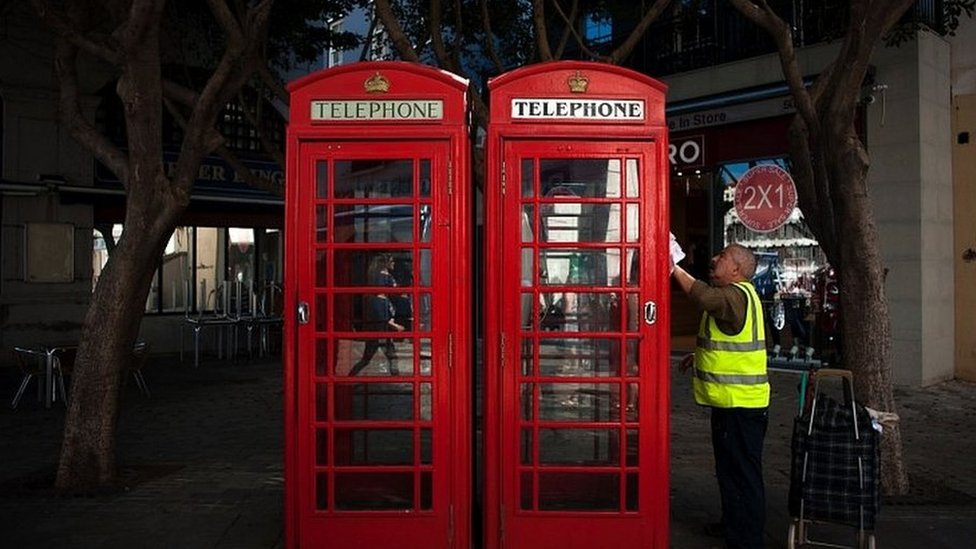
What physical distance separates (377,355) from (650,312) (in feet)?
4.95

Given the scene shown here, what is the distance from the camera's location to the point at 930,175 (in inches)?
456

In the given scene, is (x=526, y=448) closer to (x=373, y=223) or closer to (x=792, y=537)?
(x=373, y=223)

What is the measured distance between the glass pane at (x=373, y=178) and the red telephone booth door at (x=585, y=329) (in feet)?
1.83

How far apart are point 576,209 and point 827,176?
292 centimetres

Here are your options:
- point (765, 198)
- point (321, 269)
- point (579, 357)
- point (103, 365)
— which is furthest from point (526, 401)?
point (765, 198)

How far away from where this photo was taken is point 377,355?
4758 mm

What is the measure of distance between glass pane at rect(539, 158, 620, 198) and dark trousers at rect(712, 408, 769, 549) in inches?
57.1

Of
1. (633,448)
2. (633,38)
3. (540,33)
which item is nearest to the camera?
(633,448)

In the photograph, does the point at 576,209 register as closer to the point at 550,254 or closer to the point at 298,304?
the point at 550,254

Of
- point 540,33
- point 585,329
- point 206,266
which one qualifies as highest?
point 540,33

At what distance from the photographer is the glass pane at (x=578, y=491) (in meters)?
4.82

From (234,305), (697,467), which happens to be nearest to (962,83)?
(697,467)

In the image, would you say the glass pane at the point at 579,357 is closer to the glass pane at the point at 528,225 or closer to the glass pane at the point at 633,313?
the glass pane at the point at 633,313

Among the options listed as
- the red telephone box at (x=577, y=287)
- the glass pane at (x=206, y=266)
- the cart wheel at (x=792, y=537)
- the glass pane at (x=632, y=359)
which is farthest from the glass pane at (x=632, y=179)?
the glass pane at (x=206, y=266)
